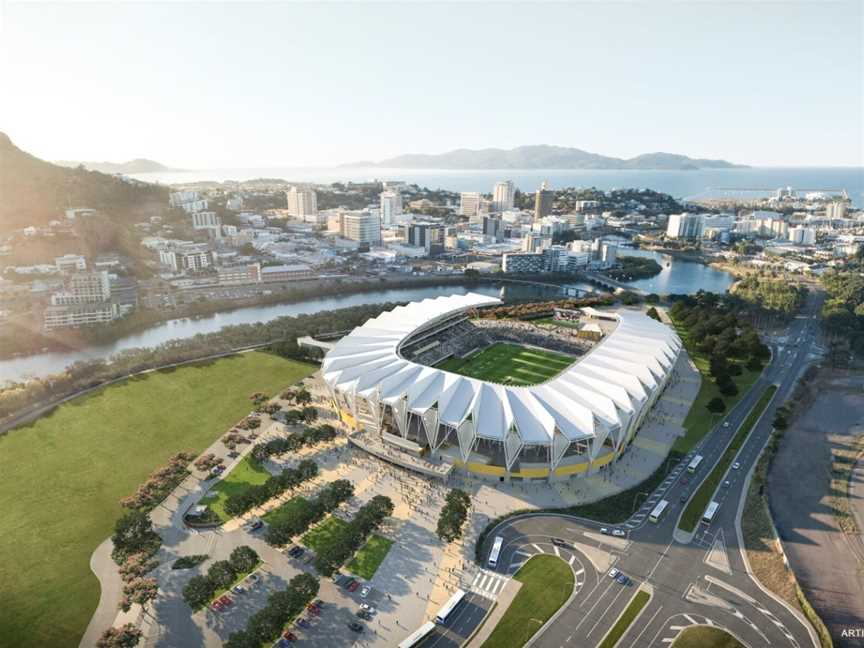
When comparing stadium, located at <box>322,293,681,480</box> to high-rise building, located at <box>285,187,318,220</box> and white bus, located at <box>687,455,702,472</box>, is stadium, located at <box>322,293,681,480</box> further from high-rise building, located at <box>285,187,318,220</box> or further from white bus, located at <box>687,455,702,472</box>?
high-rise building, located at <box>285,187,318,220</box>

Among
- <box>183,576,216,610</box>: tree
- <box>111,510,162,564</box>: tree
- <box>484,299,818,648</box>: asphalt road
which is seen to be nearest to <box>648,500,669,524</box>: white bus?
<box>484,299,818,648</box>: asphalt road

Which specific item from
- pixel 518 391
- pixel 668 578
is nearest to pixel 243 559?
pixel 518 391

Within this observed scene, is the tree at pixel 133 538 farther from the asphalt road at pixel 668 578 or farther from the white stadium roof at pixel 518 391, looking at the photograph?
the asphalt road at pixel 668 578

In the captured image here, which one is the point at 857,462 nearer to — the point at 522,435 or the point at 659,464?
the point at 659,464

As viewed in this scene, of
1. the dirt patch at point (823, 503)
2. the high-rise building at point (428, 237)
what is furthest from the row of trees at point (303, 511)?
the high-rise building at point (428, 237)

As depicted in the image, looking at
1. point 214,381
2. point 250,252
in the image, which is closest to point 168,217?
point 250,252

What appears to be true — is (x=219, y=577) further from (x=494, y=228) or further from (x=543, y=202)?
(x=543, y=202)
